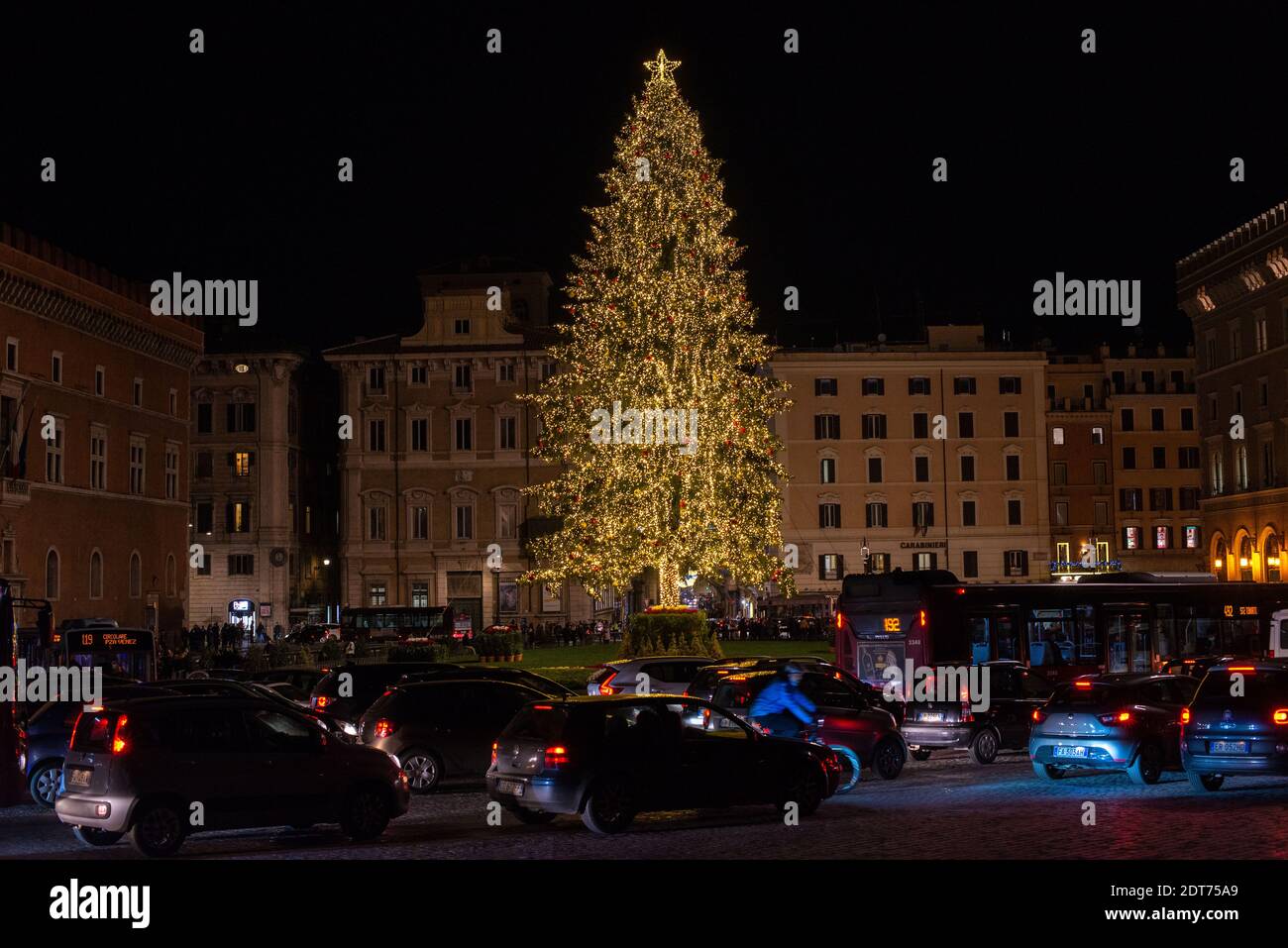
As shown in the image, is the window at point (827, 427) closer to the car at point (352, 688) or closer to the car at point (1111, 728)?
the car at point (352, 688)

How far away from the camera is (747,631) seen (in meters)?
66.7

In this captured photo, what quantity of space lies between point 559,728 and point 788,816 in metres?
2.69

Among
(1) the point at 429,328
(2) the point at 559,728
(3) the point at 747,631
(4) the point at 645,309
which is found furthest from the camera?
(1) the point at 429,328

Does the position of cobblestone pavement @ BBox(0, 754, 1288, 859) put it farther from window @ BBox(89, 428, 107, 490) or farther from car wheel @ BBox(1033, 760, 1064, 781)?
window @ BBox(89, 428, 107, 490)

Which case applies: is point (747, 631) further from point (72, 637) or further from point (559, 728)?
point (559, 728)

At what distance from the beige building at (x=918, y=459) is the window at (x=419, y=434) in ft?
58.1

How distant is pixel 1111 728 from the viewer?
813 inches

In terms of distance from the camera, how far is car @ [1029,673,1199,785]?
2061cm

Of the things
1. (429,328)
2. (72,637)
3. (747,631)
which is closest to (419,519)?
(429,328)

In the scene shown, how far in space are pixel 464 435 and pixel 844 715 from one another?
59059 millimetres

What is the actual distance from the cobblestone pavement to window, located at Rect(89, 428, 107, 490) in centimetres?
4140

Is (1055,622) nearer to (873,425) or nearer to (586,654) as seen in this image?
(586,654)

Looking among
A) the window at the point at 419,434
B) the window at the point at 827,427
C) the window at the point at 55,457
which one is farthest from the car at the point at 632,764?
the window at the point at 827,427

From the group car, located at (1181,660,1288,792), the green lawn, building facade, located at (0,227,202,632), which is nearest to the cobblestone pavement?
car, located at (1181,660,1288,792)
